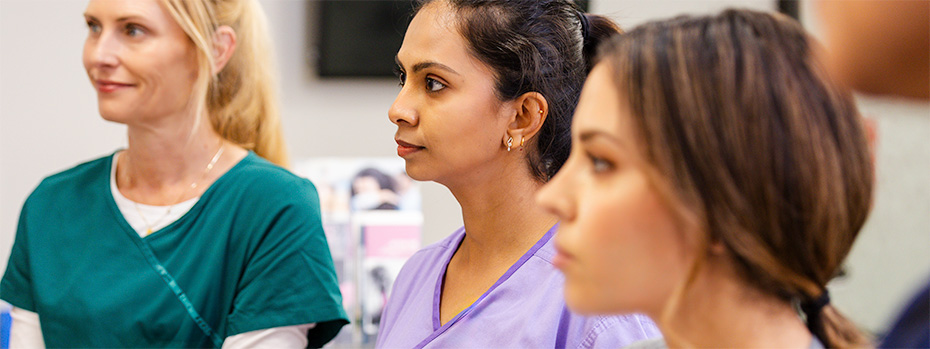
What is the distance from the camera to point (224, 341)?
58.2 inches

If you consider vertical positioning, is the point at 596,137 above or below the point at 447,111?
above

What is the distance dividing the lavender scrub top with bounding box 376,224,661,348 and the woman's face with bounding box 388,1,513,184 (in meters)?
0.18

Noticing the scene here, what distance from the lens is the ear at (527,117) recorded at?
1259 mm

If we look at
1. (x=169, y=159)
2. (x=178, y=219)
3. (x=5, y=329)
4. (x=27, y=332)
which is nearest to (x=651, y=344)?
(x=178, y=219)

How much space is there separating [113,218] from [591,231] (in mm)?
1212

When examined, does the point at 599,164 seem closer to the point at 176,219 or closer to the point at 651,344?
the point at 651,344

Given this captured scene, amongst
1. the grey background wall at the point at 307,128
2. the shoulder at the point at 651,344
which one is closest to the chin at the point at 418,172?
the shoulder at the point at 651,344

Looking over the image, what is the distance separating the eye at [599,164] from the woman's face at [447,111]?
49 cm

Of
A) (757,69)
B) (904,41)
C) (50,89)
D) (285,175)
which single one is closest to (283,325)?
(285,175)

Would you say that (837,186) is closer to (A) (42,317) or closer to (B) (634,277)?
(B) (634,277)

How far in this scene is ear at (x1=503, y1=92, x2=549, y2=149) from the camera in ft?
4.13

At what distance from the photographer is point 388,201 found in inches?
107

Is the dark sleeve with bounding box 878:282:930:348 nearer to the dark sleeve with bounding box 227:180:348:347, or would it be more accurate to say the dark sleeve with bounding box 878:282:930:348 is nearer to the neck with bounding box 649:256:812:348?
the neck with bounding box 649:256:812:348

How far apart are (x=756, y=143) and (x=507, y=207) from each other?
64 centimetres
